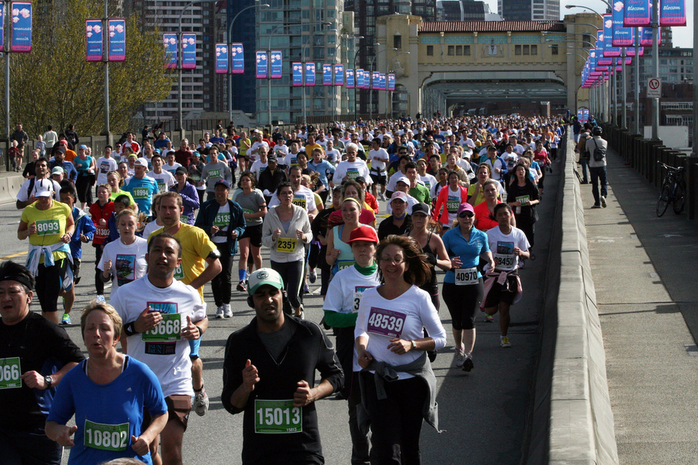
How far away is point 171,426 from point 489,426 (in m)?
2.94

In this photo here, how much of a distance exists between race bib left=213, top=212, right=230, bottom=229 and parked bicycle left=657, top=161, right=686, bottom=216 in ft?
45.4

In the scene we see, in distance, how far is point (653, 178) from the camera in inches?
1347

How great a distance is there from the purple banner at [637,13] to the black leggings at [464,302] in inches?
1174

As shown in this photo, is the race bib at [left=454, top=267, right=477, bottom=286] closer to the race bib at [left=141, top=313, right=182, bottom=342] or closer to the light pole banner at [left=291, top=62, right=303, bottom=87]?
the race bib at [left=141, top=313, right=182, bottom=342]

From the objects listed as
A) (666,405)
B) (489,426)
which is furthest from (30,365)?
(666,405)

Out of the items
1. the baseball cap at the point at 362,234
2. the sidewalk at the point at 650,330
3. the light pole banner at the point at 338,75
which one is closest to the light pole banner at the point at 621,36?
the sidewalk at the point at 650,330

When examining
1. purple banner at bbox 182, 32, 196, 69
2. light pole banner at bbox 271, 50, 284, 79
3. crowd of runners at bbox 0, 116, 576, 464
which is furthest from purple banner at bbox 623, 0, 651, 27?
light pole banner at bbox 271, 50, 284, 79

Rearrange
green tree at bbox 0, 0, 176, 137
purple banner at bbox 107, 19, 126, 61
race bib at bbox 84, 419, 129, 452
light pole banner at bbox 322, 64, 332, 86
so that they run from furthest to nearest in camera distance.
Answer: light pole banner at bbox 322, 64, 332, 86 < green tree at bbox 0, 0, 176, 137 < purple banner at bbox 107, 19, 126, 61 < race bib at bbox 84, 419, 129, 452

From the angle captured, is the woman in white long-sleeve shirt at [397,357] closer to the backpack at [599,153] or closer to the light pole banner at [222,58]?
the backpack at [599,153]

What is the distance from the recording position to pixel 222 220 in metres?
13.2

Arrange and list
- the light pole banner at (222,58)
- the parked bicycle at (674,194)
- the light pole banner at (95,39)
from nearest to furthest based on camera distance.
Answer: the parked bicycle at (674,194) → the light pole banner at (95,39) → the light pole banner at (222,58)

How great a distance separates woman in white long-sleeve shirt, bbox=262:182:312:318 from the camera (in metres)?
12.0

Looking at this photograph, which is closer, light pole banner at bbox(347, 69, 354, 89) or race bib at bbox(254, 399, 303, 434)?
race bib at bbox(254, 399, 303, 434)

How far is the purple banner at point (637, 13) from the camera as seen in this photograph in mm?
37938
